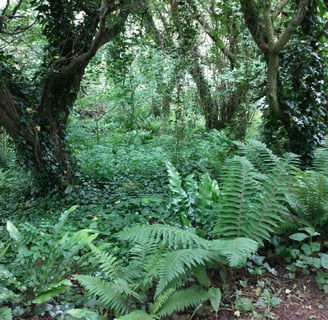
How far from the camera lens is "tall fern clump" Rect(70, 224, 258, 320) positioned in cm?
215

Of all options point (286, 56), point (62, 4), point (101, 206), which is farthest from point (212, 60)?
point (101, 206)

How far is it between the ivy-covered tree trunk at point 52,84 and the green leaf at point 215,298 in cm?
→ 380

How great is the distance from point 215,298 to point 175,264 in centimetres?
35

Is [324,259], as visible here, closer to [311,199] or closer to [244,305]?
[311,199]

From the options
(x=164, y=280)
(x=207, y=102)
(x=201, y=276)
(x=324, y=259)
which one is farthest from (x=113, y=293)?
(x=207, y=102)

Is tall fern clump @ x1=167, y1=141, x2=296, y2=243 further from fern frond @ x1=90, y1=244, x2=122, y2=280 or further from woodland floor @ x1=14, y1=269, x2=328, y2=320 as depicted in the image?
fern frond @ x1=90, y1=244, x2=122, y2=280

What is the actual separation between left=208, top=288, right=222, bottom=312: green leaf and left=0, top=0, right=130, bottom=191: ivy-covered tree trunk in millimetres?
3802

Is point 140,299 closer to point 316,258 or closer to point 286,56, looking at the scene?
point 316,258

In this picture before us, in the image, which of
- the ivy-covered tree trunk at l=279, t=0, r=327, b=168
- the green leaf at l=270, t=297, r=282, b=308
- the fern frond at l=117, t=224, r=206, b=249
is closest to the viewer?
the green leaf at l=270, t=297, r=282, b=308

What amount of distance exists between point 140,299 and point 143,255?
1.31ft

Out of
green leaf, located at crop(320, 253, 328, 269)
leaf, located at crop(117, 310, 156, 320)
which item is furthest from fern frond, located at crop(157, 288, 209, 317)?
green leaf, located at crop(320, 253, 328, 269)

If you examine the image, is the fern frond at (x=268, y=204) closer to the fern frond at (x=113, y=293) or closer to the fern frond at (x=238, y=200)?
the fern frond at (x=238, y=200)

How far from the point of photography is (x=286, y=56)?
16.3 ft

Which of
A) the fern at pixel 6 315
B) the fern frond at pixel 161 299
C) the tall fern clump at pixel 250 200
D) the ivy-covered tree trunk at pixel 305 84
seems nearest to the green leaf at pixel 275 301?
the tall fern clump at pixel 250 200
